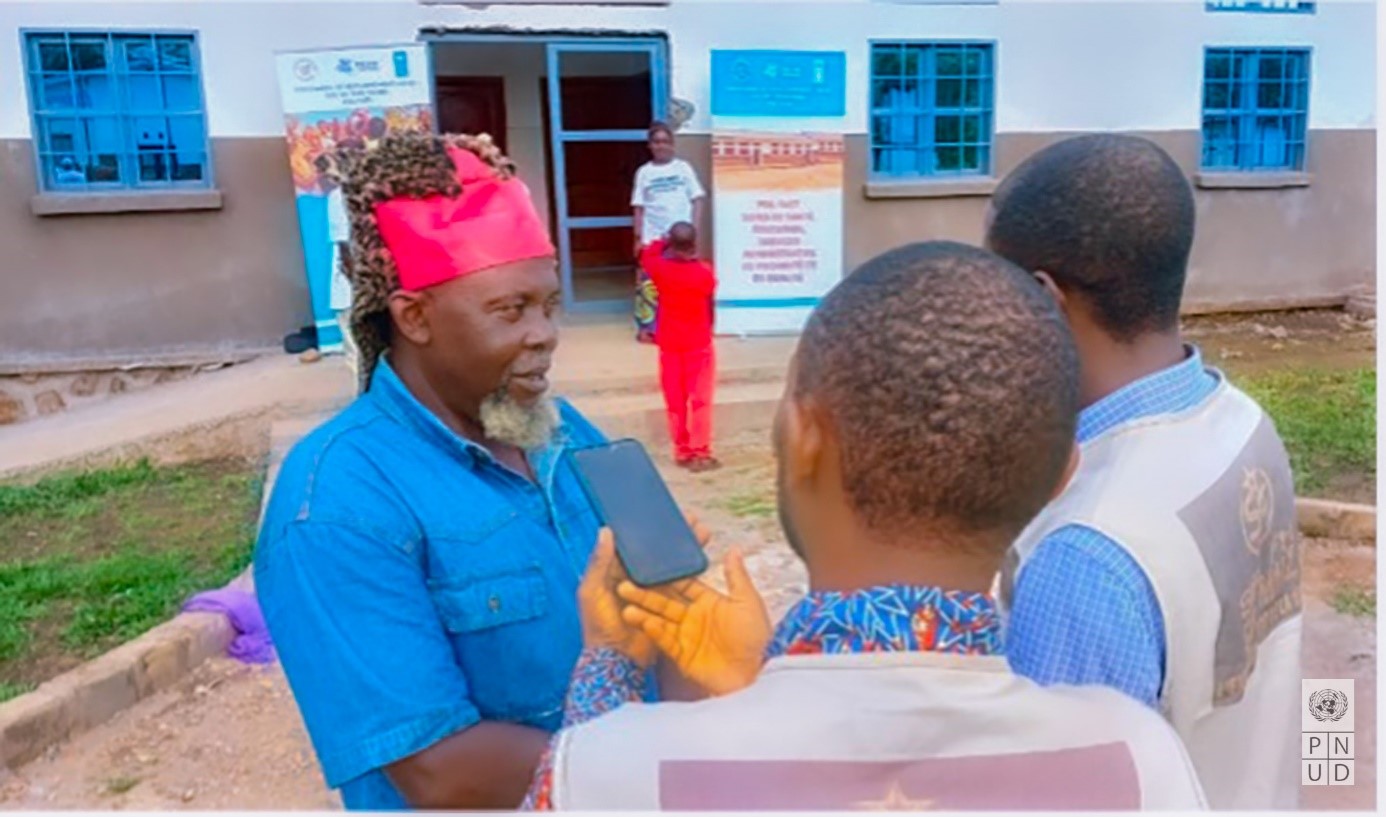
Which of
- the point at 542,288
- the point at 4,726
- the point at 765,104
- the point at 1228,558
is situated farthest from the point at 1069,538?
the point at 765,104

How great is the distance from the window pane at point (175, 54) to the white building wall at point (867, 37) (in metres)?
0.11

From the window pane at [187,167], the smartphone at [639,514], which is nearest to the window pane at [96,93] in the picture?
the window pane at [187,167]

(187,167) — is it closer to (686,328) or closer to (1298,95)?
(686,328)

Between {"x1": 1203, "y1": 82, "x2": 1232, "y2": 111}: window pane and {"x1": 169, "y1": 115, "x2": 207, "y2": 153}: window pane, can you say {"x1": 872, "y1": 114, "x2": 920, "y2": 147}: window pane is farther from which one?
{"x1": 169, "y1": 115, "x2": 207, "y2": 153}: window pane

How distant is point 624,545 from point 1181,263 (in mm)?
730

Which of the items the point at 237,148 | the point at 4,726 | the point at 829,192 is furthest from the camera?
the point at 829,192

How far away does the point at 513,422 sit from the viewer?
1.49 meters

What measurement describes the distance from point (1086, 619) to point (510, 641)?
2.10 feet

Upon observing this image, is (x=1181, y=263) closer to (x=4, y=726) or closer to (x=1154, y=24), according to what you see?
(x=4, y=726)

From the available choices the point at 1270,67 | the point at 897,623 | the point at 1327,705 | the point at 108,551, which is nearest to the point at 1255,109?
the point at 1270,67

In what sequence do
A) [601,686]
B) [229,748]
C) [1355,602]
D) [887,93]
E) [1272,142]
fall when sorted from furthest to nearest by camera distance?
[1272,142], [887,93], [1355,602], [229,748], [601,686]

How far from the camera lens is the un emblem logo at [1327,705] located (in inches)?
123

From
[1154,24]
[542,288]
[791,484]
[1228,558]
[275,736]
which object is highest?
[1154,24]

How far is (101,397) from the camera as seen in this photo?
7574mm
